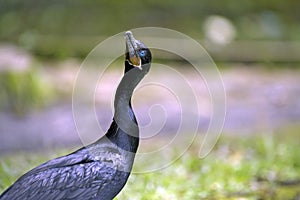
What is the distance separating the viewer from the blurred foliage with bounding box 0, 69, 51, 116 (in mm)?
8102

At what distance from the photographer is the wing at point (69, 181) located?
3223 mm

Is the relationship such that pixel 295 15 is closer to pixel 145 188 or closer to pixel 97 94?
pixel 97 94

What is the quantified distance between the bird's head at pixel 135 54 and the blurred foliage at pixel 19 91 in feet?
16.5

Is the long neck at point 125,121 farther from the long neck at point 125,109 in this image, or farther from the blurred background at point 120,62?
the blurred background at point 120,62

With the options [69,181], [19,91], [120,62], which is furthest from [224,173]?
[120,62]

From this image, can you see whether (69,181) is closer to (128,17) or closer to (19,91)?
(19,91)

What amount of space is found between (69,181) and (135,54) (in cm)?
69

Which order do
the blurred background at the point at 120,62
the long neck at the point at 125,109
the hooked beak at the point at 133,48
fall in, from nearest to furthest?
the hooked beak at the point at 133,48
the long neck at the point at 125,109
the blurred background at the point at 120,62

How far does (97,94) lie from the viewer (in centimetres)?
890

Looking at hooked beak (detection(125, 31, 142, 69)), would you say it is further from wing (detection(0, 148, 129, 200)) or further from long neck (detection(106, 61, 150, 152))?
wing (detection(0, 148, 129, 200))

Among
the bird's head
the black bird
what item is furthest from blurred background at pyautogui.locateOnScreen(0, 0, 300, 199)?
the bird's head

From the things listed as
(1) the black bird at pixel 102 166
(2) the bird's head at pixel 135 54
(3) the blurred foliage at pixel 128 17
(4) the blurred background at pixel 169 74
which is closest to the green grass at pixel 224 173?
(4) the blurred background at pixel 169 74

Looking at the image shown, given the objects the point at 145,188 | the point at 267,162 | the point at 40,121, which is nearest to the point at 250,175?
the point at 267,162

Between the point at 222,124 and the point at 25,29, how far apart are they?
481cm
